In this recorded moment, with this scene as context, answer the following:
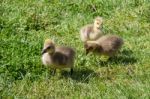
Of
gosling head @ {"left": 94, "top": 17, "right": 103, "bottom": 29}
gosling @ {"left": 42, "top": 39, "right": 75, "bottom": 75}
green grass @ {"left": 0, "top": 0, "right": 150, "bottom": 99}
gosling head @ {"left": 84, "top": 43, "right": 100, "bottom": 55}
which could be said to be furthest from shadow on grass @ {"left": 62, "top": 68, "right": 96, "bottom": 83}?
gosling head @ {"left": 94, "top": 17, "right": 103, "bottom": 29}

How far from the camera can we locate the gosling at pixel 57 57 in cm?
591

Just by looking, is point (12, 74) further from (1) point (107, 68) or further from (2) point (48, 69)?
(1) point (107, 68)

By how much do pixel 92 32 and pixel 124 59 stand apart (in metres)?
0.56

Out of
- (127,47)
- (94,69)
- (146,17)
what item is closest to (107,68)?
(94,69)

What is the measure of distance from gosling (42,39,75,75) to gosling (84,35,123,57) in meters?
0.40

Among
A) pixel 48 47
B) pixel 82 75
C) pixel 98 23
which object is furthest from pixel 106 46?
pixel 48 47

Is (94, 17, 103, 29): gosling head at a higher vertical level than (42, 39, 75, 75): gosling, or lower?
higher

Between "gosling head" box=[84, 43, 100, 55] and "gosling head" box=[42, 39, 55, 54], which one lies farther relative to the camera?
"gosling head" box=[84, 43, 100, 55]

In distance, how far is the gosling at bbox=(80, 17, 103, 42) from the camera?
6.70 metres

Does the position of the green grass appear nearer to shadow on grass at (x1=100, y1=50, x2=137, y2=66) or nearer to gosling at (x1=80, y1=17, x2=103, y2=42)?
shadow on grass at (x1=100, y1=50, x2=137, y2=66)

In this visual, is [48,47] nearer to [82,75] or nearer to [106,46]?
[82,75]

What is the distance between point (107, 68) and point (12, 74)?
1.11m

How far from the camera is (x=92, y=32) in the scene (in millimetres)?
6727

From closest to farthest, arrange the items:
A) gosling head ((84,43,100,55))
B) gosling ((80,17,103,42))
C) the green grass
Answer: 1. the green grass
2. gosling head ((84,43,100,55))
3. gosling ((80,17,103,42))
